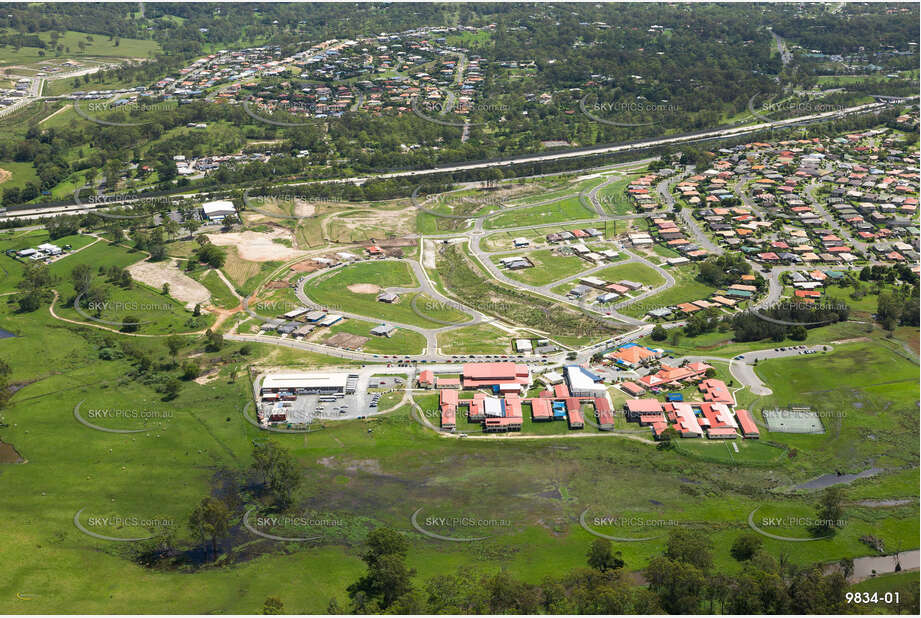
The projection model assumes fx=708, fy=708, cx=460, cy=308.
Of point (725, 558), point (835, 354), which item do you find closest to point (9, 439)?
point (725, 558)

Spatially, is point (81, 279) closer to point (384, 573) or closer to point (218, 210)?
point (218, 210)

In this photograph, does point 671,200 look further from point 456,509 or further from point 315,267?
point 456,509

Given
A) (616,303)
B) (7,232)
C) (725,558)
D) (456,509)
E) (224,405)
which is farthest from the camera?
(7,232)

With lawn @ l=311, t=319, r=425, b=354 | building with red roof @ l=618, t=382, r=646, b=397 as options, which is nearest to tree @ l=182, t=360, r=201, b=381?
lawn @ l=311, t=319, r=425, b=354

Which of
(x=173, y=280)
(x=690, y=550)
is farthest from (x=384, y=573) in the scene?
(x=173, y=280)

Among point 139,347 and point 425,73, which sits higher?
point 425,73

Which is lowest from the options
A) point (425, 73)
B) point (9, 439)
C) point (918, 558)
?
point (918, 558)

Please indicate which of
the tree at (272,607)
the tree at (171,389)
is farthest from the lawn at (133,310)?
the tree at (272,607)

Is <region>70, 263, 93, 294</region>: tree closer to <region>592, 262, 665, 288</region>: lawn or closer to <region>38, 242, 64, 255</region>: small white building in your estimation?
<region>38, 242, 64, 255</region>: small white building
